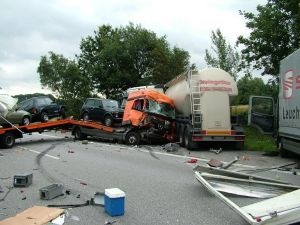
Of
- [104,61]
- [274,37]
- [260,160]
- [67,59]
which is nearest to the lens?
[260,160]

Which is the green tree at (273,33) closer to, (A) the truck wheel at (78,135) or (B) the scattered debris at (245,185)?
(A) the truck wheel at (78,135)

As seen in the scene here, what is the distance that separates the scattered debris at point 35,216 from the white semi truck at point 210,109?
1290 cm

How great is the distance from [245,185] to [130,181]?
2.93 metres

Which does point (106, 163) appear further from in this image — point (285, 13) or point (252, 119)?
point (285, 13)

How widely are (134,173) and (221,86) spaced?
29.4ft

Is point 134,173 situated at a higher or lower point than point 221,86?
lower

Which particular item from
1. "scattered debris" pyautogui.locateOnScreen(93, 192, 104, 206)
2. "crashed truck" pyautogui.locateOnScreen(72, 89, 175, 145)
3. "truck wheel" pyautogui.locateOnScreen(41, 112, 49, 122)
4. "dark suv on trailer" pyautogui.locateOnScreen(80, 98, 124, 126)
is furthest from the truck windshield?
"scattered debris" pyautogui.locateOnScreen(93, 192, 104, 206)

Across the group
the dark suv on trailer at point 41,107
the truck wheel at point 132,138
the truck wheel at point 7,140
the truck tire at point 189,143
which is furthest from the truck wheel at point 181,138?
the dark suv on trailer at point 41,107

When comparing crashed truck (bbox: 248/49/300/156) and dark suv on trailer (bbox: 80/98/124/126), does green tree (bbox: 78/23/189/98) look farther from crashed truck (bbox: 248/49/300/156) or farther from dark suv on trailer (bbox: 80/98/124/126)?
crashed truck (bbox: 248/49/300/156)

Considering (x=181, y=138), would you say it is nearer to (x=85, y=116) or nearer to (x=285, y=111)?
(x=285, y=111)

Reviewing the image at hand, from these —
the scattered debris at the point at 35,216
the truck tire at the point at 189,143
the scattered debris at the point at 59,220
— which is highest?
the truck tire at the point at 189,143

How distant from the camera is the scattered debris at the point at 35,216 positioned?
7.28 meters

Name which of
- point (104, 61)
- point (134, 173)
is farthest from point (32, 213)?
point (104, 61)

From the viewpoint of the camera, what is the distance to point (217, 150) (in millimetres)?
20344
